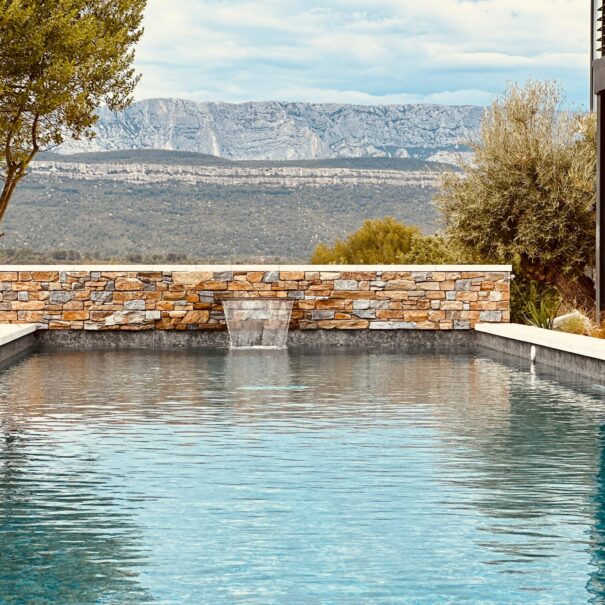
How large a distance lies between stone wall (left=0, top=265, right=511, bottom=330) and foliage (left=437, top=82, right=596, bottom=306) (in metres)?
1.04

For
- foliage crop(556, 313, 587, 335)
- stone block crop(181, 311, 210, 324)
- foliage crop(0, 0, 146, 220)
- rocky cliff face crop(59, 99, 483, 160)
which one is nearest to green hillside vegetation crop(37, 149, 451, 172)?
rocky cliff face crop(59, 99, 483, 160)

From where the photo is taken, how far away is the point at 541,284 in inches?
784

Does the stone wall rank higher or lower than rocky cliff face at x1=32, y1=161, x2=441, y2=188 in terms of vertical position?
lower

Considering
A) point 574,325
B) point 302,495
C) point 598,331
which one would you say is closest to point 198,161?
point 574,325

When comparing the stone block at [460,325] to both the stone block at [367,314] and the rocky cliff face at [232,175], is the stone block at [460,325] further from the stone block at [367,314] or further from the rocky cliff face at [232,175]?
the rocky cliff face at [232,175]

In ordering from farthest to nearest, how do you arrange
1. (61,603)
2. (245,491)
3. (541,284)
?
(541,284), (245,491), (61,603)

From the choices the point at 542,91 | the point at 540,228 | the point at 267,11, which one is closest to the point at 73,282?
the point at 540,228

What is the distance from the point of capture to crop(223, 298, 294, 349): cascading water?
17.4 m

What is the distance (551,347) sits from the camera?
13414 mm

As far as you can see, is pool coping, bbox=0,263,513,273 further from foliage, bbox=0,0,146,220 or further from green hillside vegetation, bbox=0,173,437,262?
green hillside vegetation, bbox=0,173,437,262

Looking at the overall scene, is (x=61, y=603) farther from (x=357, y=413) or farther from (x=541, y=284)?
(x=541, y=284)

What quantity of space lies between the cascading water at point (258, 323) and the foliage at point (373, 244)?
25471mm

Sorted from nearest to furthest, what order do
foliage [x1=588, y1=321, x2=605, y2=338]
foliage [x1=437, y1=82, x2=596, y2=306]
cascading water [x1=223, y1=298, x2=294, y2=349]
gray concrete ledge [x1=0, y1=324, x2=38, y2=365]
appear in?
gray concrete ledge [x1=0, y1=324, x2=38, y2=365]
foliage [x1=588, y1=321, x2=605, y2=338]
cascading water [x1=223, y1=298, x2=294, y2=349]
foliage [x1=437, y1=82, x2=596, y2=306]

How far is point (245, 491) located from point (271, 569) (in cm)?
155
